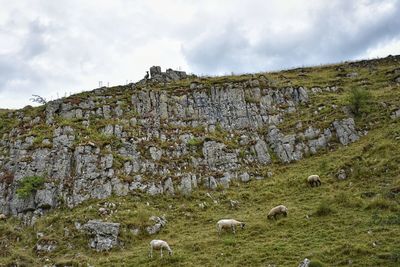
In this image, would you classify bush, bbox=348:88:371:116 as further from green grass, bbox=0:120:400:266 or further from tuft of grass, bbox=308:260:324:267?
tuft of grass, bbox=308:260:324:267

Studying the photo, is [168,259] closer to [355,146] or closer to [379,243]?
[379,243]

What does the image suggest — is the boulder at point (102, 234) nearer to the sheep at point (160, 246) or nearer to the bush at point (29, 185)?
the sheep at point (160, 246)

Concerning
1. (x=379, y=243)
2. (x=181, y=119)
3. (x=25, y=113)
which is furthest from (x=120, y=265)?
(x=25, y=113)

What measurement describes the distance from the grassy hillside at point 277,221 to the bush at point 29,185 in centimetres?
269

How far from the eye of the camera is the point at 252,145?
156ft

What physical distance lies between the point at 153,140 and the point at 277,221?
21.1 meters

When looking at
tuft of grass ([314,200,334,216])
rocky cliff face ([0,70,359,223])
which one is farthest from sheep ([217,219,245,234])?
rocky cliff face ([0,70,359,223])

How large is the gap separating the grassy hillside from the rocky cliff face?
82.8 inches

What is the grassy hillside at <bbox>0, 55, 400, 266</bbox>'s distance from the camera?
2466 cm

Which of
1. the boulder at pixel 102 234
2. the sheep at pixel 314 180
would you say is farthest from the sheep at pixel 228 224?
the sheep at pixel 314 180

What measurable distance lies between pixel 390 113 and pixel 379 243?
29.4 meters

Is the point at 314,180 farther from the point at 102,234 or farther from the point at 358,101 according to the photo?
the point at 102,234

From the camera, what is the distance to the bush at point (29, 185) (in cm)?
3869

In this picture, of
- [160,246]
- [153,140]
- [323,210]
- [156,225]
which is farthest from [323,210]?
[153,140]
